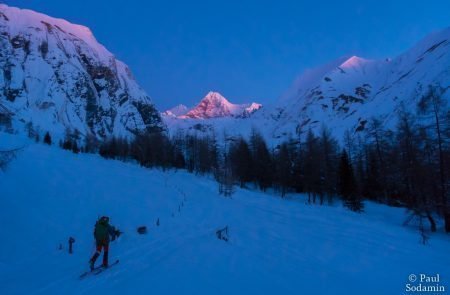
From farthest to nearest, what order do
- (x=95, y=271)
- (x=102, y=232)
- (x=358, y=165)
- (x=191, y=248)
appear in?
(x=358, y=165) < (x=191, y=248) < (x=102, y=232) < (x=95, y=271)

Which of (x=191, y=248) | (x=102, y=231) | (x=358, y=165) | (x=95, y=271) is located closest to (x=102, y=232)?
(x=102, y=231)

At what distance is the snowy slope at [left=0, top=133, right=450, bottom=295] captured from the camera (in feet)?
35.3

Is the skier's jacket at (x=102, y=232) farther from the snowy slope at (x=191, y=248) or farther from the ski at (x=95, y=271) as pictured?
the snowy slope at (x=191, y=248)

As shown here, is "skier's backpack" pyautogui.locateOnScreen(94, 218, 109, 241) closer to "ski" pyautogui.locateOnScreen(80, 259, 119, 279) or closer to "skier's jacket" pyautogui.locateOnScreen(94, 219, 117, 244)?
"skier's jacket" pyautogui.locateOnScreen(94, 219, 117, 244)

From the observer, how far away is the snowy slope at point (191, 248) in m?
10.8

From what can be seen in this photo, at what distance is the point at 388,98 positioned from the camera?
182 m

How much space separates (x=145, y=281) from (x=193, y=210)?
22898 mm

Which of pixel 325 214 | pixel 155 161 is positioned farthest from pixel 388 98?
pixel 325 214

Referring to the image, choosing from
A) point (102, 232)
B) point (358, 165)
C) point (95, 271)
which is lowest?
point (95, 271)

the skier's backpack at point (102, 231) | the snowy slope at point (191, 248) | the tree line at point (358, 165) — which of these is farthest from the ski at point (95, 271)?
the tree line at point (358, 165)

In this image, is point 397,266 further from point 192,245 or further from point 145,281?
point 145,281

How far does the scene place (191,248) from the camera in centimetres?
1598

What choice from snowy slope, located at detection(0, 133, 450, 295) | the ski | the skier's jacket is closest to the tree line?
snowy slope, located at detection(0, 133, 450, 295)

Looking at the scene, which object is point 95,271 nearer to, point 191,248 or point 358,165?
point 191,248
